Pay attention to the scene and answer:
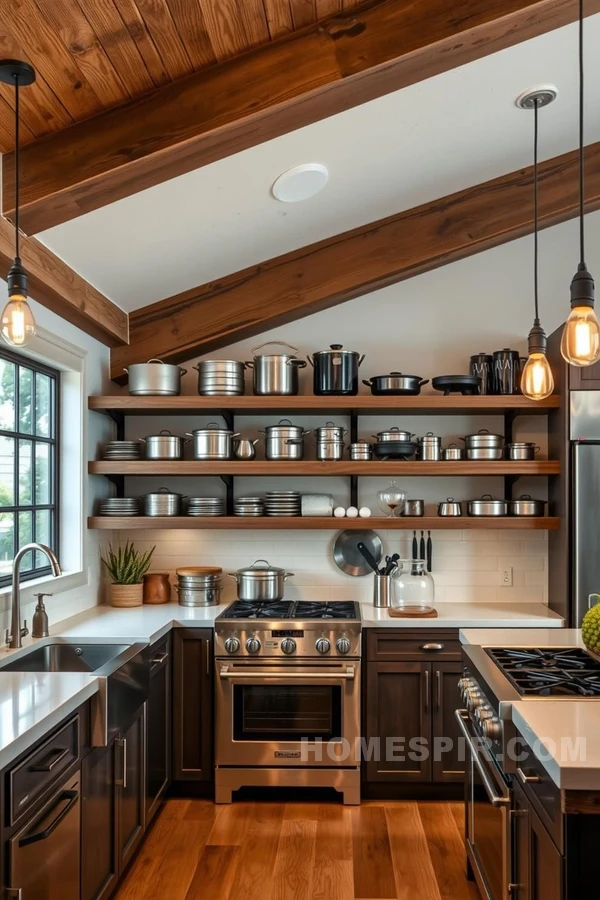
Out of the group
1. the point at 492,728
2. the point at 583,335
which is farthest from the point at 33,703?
the point at 583,335

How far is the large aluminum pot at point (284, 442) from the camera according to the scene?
3.98 m

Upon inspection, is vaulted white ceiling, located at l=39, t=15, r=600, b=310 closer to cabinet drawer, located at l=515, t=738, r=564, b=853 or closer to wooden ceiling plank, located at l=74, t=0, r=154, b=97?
wooden ceiling plank, located at l=74, t=0, r=154, b=97

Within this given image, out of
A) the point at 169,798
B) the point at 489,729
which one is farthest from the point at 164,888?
the point at 489,729

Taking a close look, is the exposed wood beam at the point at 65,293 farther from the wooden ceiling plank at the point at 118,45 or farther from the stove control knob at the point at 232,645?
the stove control knob at the point at 232,645

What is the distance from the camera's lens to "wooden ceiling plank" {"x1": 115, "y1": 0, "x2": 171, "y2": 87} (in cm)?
198

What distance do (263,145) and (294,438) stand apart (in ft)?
5.34

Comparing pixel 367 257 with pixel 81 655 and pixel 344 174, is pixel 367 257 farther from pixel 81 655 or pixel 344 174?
pixel 81 655

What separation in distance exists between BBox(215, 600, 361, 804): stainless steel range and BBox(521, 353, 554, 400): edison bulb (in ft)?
5.31

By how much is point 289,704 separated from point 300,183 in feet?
8.05

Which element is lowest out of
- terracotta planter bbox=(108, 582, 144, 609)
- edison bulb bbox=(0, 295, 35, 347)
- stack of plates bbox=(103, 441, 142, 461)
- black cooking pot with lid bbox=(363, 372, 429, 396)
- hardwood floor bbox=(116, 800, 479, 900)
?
hardwood floor bbox=(116, 800, 479, 900)

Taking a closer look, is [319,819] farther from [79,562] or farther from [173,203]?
[173,203]

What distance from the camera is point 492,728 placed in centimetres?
217

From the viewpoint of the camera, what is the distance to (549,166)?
385 centimetres

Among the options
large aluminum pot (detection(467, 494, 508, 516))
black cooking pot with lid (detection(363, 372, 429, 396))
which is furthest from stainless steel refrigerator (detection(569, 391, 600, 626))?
black cooking pot with lid (detection(363, 372, 429, 396))
